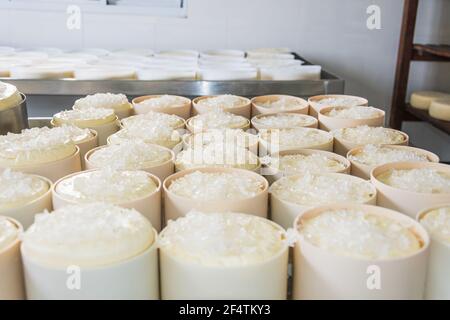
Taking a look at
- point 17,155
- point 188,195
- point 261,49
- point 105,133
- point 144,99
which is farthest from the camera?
point 261,49

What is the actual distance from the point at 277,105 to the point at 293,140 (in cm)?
53

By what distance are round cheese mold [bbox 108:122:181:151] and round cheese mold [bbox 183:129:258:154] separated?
42mm

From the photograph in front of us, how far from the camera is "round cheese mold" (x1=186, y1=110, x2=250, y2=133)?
175 centimetres

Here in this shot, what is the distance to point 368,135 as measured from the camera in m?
1.70

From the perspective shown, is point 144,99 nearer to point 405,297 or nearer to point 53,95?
point 53,95

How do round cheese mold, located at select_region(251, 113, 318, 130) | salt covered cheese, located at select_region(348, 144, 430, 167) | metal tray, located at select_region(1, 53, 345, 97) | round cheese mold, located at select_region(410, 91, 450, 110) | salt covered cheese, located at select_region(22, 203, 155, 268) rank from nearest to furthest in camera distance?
salt covered cheese, located at select_region(22, 203, 155, 268) → salt covered cheese, located at select_region(348, 144, 430, 167) → round cheese mold, located at select_region(251, 113, 318, 130) → metal tray, located at select_region(1, 53, 345, 97) → round cheese mold, located at select_region(410, 91, 450, 110)

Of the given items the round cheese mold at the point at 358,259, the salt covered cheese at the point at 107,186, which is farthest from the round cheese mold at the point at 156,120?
the round cheese mold at the point at 358,259

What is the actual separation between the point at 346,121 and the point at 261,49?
5.99 feet

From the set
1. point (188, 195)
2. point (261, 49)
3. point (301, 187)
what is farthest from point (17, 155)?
point (261, 49)

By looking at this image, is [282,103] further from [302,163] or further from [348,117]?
[302,163]

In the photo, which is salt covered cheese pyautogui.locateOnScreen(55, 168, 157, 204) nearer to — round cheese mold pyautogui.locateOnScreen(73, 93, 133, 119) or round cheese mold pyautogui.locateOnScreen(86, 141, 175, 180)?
round cheese mold pyautogui.locateOnScreen(86, 141, 175, 180)

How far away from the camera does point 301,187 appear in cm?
122

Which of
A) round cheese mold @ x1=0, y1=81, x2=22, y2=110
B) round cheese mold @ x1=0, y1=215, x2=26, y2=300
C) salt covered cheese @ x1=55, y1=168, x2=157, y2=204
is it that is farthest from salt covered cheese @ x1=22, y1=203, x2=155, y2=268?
round cheese mold @ x1=0, y1=81, x2=22, y2=110
